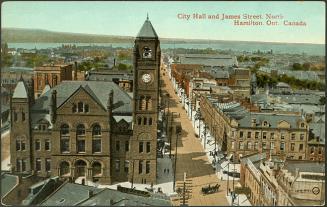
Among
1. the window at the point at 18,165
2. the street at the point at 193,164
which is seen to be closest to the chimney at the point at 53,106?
the window at the point at 18,165

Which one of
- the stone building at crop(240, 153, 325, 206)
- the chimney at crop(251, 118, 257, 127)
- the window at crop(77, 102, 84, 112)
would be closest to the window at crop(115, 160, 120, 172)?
the window at crop(77, 102, 84, 112)

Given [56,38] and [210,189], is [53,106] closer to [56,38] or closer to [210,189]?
[56,38]

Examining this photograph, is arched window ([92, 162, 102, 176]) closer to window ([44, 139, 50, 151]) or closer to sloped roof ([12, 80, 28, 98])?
window ([44, 139, 50, 151])

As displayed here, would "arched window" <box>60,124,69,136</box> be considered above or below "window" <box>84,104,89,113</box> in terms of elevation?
below

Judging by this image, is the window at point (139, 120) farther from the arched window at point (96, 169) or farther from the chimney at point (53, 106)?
the chimney at point (53, 106)

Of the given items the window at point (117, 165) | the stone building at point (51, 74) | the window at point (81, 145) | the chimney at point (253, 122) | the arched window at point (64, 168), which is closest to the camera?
the stone building at point (51, 74)

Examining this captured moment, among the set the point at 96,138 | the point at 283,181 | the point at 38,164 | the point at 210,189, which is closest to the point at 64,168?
the point at 38,164

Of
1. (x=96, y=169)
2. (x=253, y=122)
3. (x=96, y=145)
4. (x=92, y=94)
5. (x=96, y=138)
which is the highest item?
(x=92, y=94)
